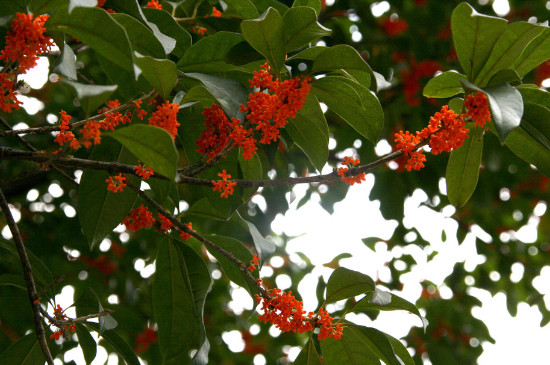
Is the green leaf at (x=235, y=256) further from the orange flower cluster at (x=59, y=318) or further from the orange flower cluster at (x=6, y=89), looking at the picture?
the orange flower cluster at (x=6, y=89)

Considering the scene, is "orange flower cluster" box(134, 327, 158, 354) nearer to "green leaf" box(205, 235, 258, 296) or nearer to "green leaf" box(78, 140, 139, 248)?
"green leaf" box(205, 235, 258, 296)

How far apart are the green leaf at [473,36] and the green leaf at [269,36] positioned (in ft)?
1.43

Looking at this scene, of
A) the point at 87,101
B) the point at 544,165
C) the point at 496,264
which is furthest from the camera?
the point at 496,264

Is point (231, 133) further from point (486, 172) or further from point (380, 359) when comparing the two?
point (486, 172)

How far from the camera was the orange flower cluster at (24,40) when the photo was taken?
112 cm

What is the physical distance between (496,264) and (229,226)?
252 centimetres

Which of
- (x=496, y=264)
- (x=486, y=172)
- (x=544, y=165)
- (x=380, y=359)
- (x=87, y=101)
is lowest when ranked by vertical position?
(x=496, y=264)

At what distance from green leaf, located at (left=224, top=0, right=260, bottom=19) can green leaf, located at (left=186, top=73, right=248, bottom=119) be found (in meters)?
0.32

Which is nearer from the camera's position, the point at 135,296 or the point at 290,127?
the point at 290,127

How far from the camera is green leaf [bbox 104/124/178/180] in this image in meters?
1.04

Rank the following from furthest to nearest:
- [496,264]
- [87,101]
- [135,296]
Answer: [496,264] < [135,296] < [87,101]

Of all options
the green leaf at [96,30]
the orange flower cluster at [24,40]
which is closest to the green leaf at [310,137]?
the green leaf at [96,30]

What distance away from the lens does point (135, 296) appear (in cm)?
328

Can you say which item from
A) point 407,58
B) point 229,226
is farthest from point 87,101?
point 407,58
